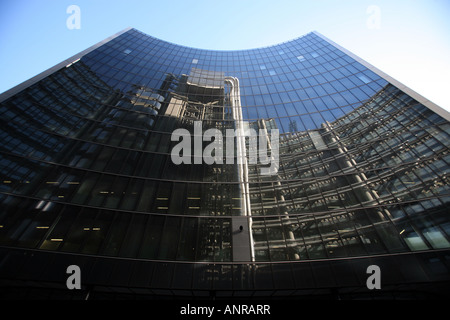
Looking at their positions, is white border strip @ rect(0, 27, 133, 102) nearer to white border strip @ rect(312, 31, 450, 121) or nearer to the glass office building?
the glass office building

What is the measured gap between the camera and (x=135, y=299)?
13.0 metres

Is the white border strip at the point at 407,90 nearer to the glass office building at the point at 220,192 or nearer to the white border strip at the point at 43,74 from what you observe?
the glass office building at the point at 220,192

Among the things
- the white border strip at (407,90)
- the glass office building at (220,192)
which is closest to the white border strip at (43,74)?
the glass office building at (220,192)

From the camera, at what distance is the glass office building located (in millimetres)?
12367

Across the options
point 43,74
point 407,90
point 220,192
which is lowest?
point 220,192

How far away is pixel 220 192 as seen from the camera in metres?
17.5

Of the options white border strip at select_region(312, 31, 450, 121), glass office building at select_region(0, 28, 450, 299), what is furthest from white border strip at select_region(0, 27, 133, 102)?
white border strip at select_region(312, 31, 450, 121)

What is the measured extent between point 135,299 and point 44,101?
71.5ft

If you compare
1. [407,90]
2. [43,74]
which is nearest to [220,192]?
[407,90]

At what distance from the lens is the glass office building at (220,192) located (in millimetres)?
12367

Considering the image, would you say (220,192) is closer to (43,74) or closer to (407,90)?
(407,90)

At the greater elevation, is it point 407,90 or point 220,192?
point 407,90

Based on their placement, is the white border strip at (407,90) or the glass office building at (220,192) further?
the white border strip at (407,90)
